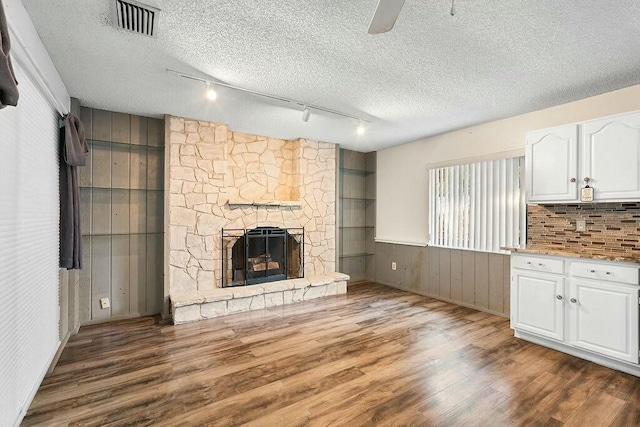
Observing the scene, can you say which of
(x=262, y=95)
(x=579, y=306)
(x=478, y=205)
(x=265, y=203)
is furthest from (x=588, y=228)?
(x=265, y=203)

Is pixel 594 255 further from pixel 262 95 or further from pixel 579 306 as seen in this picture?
pixel 262 95

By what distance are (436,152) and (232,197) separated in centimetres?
320

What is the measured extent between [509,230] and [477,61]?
7.54ft

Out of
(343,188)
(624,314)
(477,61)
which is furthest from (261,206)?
(624,314)

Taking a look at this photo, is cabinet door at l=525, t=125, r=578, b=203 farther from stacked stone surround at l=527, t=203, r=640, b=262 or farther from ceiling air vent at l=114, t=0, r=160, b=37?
ceiling air vent at l=114, t=0, r=160, b=37

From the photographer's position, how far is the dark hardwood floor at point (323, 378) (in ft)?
6.58

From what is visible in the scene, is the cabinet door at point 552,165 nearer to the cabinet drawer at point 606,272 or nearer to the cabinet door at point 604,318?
the cabinet drawer at point 606,272

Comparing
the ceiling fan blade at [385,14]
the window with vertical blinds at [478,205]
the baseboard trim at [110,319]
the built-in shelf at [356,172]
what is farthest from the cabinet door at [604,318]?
the baseboard trim at [110,319]

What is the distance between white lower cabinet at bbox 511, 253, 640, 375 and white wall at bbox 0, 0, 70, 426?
4097 mm

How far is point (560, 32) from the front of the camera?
2.09 metres

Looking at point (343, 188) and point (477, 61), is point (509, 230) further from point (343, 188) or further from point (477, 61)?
point (343, 188)

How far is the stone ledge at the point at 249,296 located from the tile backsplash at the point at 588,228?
9.08 ft

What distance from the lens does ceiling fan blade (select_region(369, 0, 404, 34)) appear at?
1.29m

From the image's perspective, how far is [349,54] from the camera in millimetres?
2400
